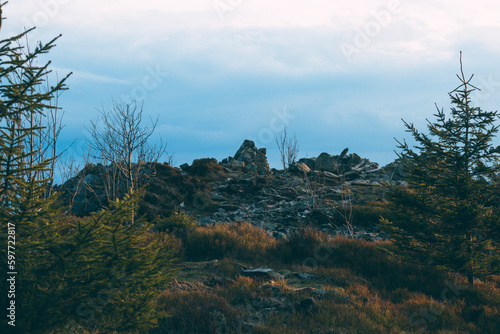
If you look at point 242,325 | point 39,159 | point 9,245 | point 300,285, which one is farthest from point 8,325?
point 39,159

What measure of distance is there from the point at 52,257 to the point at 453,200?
866 cm

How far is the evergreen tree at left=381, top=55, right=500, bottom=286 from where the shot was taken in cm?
911

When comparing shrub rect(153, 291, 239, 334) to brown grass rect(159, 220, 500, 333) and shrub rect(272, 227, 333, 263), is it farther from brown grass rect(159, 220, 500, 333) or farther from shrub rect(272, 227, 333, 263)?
shrub rect(272, 227, 333, 263)

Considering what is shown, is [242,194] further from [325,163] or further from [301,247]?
[301,247]

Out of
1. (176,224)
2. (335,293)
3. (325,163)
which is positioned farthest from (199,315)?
(325,163)

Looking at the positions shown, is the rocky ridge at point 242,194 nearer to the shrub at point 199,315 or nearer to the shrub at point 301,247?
the shrub at point 301,247

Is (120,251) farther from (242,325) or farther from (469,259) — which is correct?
(469,259)

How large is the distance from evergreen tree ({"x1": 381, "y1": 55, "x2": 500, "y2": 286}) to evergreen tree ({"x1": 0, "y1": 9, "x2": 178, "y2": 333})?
7.31 metres

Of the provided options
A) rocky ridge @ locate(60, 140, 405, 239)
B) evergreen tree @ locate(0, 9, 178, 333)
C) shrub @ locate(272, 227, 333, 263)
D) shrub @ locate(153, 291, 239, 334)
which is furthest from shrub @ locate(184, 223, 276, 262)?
evergreen tree @ locate(0, 9, 178, 333)

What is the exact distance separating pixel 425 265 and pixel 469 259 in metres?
1.34

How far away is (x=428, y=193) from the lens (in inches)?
389

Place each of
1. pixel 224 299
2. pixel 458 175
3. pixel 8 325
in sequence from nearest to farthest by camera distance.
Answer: pixel 8 325 < pixel 224 299 < pixel 458 175

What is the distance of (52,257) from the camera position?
433 centimetres

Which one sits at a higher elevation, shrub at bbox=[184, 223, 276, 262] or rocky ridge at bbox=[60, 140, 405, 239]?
rocky ridge at bbox=[60, 140, 405, 239]
